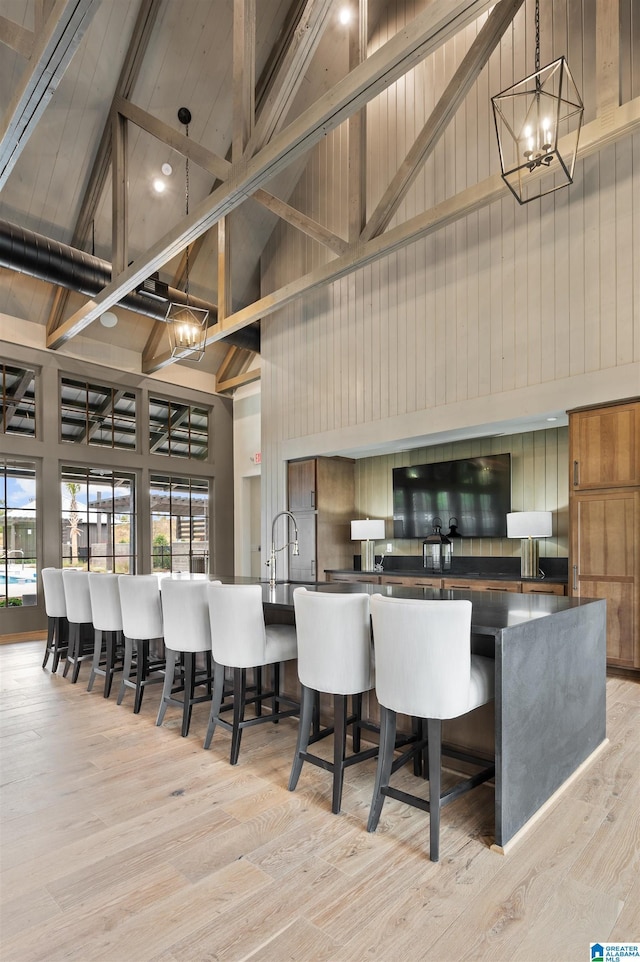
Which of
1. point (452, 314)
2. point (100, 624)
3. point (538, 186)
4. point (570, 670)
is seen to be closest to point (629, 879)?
point (570, 670)

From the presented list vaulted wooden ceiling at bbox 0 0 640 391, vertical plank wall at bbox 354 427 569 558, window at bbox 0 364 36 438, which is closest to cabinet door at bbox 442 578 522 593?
vertical plank wall at bbox 354 427 569 558

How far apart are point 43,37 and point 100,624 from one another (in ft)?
12.9

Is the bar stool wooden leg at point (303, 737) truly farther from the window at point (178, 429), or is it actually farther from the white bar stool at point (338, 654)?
the window at point (178, 429)

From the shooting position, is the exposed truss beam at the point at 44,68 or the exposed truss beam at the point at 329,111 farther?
the exposed truss beam at the point at 44,68

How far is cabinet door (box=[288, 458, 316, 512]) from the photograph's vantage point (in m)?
7.19

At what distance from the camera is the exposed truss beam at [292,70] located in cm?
365

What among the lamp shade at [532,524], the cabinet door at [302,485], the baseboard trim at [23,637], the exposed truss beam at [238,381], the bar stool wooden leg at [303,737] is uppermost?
the exposed truss beam at [238,381]

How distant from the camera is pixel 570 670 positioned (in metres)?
2.59

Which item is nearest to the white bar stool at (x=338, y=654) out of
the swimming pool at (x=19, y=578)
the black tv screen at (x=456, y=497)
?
the black tv screen at (x=456, y=497)

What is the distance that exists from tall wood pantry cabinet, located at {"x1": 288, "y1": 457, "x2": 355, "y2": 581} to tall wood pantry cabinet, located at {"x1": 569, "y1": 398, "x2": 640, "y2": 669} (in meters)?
3.21

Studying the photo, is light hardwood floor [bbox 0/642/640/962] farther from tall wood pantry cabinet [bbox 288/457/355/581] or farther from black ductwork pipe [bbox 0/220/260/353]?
black ductwork pipe [bbox 0/220/260/353]

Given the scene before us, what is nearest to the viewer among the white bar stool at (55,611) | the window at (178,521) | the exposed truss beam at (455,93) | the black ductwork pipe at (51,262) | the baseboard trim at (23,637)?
the exposed truss beam at (455,93)

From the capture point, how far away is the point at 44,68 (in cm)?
345
